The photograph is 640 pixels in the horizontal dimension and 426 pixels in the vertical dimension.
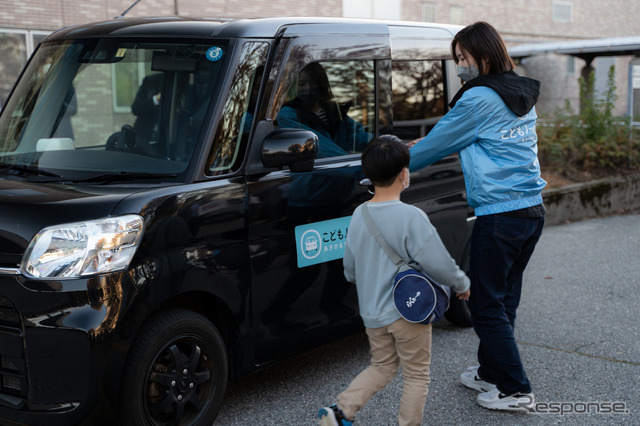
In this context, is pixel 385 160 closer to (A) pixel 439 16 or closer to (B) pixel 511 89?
(B) pixel 511 89

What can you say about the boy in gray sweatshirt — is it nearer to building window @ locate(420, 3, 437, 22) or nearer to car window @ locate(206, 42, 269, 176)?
car window @ locate(206, 42, 269, 176)

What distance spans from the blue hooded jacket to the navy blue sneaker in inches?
49.2

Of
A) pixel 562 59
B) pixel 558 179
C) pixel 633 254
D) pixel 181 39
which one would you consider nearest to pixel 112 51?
pixel 181 39

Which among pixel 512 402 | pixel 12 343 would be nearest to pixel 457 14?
pixel 512 402

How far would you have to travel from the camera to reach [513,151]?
3.91 m

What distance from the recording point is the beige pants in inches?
132

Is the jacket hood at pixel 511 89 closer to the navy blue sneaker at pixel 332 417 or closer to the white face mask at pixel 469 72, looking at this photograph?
the white face mask at pixel 469 72

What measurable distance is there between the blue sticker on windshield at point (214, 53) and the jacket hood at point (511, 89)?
1.19m

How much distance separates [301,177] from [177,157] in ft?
2.19

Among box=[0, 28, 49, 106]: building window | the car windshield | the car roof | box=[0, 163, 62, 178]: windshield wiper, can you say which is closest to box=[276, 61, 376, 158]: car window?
the car roof

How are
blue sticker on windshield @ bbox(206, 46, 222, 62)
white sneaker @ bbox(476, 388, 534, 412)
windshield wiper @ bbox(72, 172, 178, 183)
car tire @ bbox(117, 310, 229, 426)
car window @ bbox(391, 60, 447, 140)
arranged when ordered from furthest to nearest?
car window @ bbox(391, 60, 447, 140) → white sneaker @ bbox(476, 388, 534, 412) → blue sticker on windshield @ bbox(206, 46, 222, 62) → windshield wiper @ bbox(72, 172, 178, 183) → car tire @ bbox(117, 310, 229, 426)

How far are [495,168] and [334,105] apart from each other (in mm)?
998

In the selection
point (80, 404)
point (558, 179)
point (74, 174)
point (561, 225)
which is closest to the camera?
point (80, 404)

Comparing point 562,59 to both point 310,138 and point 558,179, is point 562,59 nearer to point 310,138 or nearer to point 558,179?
point 558,179
